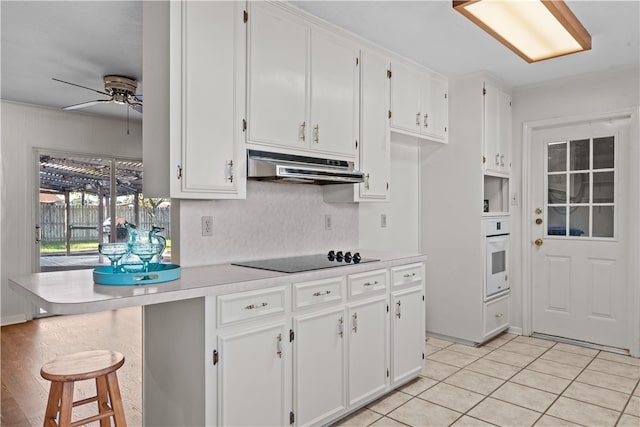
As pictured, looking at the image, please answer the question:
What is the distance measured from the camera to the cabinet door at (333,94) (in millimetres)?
2801

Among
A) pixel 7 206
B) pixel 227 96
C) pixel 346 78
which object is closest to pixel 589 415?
pixel 346 78

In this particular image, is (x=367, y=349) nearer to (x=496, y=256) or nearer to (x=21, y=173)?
(x=496, y=256)

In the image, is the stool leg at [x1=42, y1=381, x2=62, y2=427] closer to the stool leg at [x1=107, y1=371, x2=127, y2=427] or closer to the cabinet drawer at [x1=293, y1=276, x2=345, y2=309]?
the stool leg at [x1=107, y1=371, x2=127, y2=427]

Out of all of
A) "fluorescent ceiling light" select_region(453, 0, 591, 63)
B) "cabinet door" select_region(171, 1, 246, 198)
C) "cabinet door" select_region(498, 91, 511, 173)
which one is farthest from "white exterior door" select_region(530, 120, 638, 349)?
"cabinet door" select_region(171, 1, 246, 198)

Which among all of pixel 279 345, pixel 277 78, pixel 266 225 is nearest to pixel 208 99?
pixel 277 78

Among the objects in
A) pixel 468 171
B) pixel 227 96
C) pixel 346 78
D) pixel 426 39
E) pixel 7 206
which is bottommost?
pixel 7 206

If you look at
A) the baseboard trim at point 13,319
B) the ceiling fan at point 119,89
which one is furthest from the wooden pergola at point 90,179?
the ceiling fan at point 119,89

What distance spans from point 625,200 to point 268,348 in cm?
355

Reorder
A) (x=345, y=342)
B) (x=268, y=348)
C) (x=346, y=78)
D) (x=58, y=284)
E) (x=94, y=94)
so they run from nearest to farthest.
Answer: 1. (x=58, y=284)
2. (x=268, y=348)
3. (x=345, y=342)
4. (x=346, y=78)
5. (x=94, y=94)

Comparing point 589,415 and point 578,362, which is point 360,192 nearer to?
point 589,415

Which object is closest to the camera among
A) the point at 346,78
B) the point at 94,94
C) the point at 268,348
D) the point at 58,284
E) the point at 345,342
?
the point at 58,284

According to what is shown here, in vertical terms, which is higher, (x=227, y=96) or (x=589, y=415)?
(x=227, y=96)

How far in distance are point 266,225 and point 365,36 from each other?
5.11ft

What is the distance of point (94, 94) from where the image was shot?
4.77 metres
